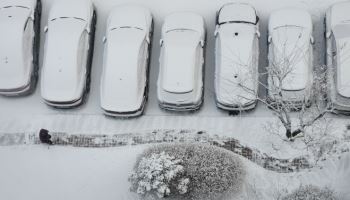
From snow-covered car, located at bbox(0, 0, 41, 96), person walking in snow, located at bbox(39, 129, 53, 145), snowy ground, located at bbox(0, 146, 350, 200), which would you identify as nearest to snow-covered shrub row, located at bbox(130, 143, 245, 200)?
snowy ground, located at bbox(0, 146, 350, 200)

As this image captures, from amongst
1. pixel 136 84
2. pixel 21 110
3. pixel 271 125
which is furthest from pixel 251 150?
pixel 21 110

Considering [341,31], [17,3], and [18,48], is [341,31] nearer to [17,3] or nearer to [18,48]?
[18,48]

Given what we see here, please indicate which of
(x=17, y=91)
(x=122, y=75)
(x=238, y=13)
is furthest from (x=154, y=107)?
(x=17, y=91)

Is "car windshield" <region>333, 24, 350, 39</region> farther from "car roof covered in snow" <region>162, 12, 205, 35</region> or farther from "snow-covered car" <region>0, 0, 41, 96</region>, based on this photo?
"snow-covered car" <region>0, 0, 41, 96</region>

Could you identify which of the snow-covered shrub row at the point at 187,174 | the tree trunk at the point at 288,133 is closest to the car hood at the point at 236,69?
the tree trunk at the point at 288,133

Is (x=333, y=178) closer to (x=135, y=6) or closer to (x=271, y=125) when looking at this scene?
(x=271, y=125)

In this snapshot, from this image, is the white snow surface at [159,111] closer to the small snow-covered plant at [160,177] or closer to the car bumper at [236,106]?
the car bumper at [236,106]
